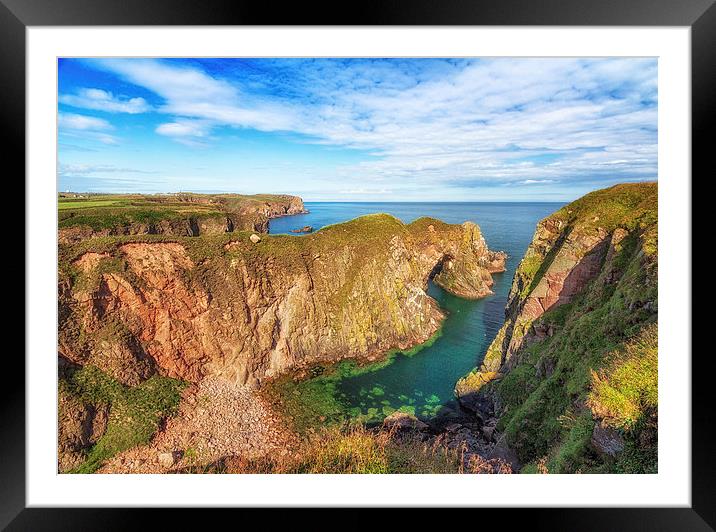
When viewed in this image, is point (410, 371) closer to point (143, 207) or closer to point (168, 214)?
point (168, 214)

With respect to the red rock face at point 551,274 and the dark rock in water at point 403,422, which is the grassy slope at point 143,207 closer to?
the dark rock in water at point 403,422

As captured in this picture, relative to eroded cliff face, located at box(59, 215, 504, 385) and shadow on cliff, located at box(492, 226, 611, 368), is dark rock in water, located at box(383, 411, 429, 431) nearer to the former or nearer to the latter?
shadow on cliff, located at box(492, 226, 611, 368)

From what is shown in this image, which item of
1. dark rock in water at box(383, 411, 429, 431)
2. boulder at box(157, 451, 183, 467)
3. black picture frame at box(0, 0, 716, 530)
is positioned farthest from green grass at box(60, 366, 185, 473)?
dark rock in water at box(383, 411, 429, 431)

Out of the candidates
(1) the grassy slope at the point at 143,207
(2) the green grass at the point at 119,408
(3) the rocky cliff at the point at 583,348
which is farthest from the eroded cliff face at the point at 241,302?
(3) the rocky cliff at the point at 583,348

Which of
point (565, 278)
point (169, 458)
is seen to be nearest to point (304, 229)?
point (169, 458)
